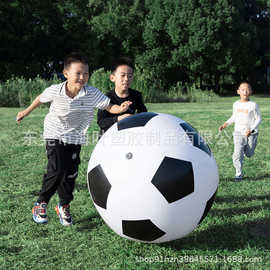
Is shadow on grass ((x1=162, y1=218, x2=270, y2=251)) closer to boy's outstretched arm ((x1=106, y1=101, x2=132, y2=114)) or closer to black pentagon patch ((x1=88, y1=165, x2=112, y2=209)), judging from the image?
black pentagon patch ((x1=88, y1=165, x2=112, y2=209))

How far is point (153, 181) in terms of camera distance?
8.85 feet

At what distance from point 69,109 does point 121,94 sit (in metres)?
0.69

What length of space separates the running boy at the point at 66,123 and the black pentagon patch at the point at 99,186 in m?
0.78

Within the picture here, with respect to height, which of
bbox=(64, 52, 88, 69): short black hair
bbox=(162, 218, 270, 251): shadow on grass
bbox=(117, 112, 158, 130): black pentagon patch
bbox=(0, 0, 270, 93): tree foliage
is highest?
bbox=(0, 0, 270, 93): tree foliage

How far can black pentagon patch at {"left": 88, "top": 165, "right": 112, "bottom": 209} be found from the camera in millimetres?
2854

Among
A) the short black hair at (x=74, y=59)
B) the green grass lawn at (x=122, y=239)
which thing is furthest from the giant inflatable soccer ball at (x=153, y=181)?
the short black hair at (x=74, y=59)

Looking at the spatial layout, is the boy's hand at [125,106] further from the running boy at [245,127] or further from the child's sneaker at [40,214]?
the running boy at [245,127]

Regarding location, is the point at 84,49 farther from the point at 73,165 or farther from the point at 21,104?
the point at 73,165

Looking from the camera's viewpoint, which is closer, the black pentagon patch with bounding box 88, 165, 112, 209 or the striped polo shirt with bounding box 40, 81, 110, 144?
the black pentagon patch with bounding box 88, 165, 112, 209

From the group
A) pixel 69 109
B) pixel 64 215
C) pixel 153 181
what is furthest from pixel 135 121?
pixel 64 215

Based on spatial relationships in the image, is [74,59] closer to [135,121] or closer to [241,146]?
[135,121]

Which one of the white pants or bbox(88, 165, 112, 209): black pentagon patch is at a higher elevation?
bbox(88, 165, 112, 209): black pentagon patch

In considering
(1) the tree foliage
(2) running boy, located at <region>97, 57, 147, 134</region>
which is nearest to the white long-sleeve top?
(2) running boy, located at <region>97, 57, 147, 134</region>

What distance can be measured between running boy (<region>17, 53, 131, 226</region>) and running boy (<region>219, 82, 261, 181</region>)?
2.58 metres
